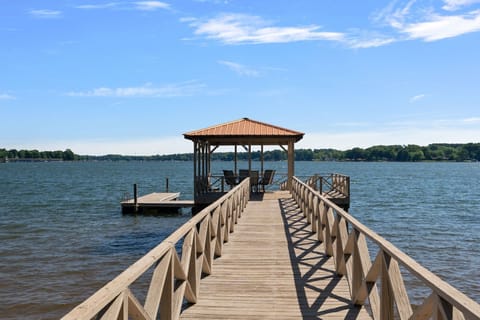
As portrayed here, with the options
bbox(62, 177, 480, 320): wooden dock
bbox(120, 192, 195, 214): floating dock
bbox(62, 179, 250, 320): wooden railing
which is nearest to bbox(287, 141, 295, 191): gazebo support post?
bbox(120, 192, 195, 214): floating dock

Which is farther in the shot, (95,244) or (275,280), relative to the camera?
(95,244)

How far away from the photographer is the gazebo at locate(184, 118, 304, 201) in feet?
51.6

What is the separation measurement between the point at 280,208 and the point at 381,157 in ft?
538

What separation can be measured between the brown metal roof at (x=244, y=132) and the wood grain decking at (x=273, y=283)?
7336 mm

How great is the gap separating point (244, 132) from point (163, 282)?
41.9 ft

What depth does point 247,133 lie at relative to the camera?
15828mm

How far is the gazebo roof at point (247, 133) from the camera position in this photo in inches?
617

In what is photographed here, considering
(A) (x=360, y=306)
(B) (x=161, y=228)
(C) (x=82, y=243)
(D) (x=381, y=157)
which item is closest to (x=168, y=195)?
(B) (x=161, y=228)

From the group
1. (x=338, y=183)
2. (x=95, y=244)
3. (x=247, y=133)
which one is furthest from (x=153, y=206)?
(x=338, y=183)

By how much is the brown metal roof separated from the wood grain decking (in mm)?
7336

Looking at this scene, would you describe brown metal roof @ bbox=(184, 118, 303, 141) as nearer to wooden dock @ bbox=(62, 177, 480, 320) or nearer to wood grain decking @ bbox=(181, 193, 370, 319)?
wood grain decking @ bbox=(181, 193, 370, 319)

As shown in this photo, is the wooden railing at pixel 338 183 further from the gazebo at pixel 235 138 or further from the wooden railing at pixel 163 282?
the wooden railing at pixel 163 282

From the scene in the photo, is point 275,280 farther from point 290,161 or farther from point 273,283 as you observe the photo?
point 290,161

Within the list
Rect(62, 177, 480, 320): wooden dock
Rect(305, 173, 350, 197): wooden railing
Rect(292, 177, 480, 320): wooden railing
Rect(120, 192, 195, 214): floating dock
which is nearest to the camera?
Rect(292, 177, 480, 320): wooden railing
